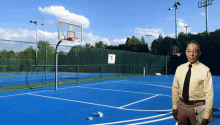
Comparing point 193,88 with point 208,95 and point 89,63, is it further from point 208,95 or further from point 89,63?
point 89,63

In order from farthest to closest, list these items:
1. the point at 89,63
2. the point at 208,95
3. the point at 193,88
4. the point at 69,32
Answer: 1. the point at 89,63
2. the point at 69,32
3. the point at 193,88
4. the point at 208,95

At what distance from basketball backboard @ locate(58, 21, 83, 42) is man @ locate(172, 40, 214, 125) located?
38.4ft

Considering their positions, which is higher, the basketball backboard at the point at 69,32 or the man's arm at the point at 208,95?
the basketball backboard at the point at 69,32

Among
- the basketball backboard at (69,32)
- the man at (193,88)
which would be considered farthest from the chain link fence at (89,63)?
the man at (193,88)

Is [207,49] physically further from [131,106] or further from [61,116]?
[61,116]

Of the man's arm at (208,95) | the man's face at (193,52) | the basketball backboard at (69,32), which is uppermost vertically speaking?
the basketball backboard at (69,32)

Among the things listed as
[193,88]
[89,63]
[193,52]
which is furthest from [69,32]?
[89,63]

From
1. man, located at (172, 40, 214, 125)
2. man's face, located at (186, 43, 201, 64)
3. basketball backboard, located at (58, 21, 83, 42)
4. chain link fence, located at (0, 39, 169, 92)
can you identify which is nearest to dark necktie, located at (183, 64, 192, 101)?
man, located at (172, 40, 214, 125)

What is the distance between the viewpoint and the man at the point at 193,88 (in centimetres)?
255

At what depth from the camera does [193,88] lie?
8.64ft

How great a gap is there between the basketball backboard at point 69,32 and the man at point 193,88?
1171cm

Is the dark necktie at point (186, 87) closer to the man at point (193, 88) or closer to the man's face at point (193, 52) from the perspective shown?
the man at point (193, 88)

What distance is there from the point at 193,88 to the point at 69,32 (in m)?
12.5

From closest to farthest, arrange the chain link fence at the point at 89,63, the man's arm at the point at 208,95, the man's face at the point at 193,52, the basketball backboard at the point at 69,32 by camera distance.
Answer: the man's arm at the point at 208,95
the man's face at the point at 193,52
the basketball backboard at the point at 69,32
the chain link fence at the point at 89,63
